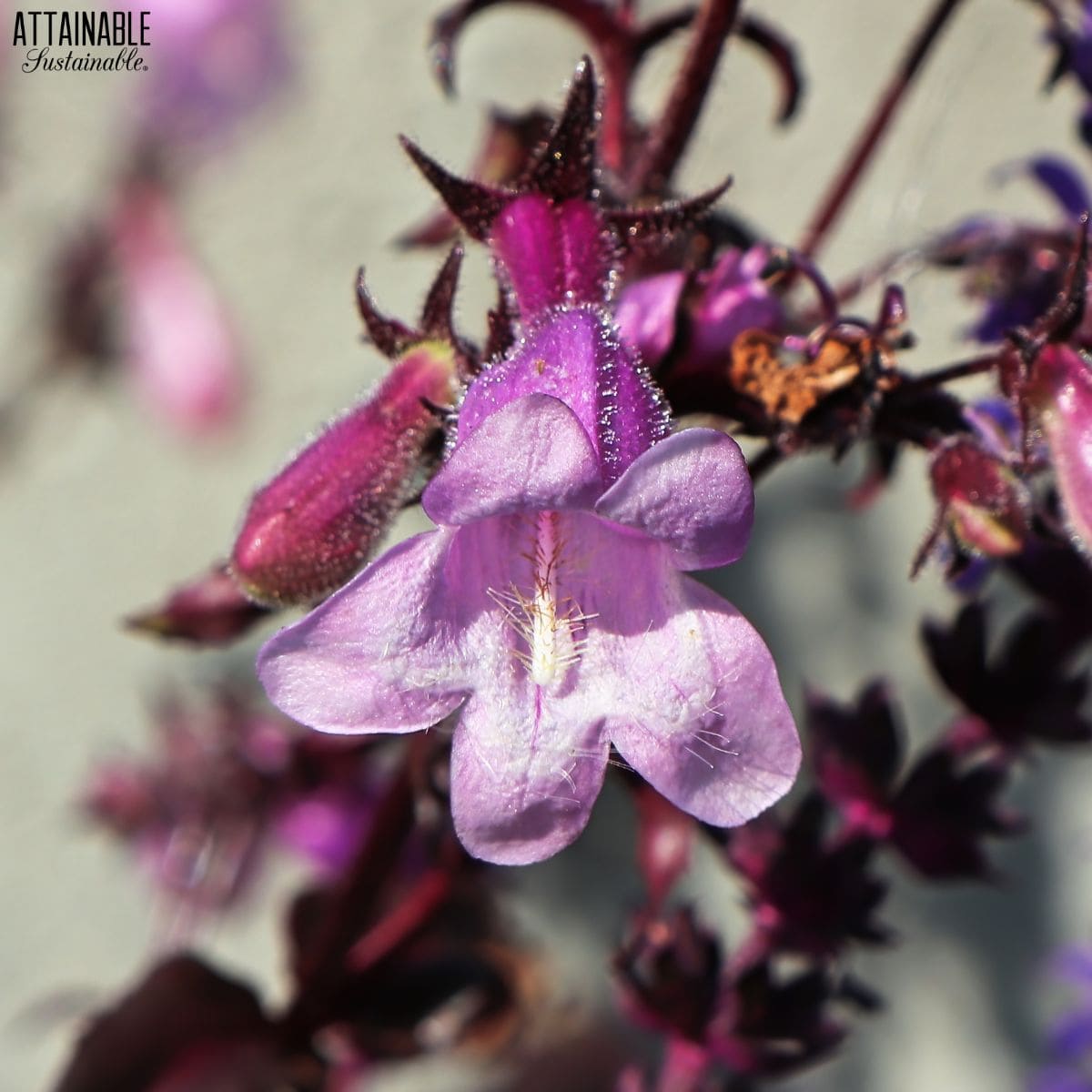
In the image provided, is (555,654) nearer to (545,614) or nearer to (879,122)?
(545,614)

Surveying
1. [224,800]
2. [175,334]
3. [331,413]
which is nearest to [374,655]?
[224,800]

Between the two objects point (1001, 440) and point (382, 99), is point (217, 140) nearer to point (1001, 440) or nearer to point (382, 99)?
point (382, 99)

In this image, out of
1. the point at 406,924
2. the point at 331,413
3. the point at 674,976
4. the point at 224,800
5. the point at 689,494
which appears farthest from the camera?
the point at 331,413

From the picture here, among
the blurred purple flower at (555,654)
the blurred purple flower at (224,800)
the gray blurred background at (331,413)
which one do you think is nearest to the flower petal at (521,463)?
the blurred purple flower at (555,654)

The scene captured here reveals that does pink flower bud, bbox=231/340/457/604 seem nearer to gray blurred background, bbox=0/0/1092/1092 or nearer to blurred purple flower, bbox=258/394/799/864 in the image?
blurred purple flower, bbox=258/394/799/864

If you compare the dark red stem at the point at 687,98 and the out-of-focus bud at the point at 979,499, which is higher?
the dark red stem at the point at 687,98

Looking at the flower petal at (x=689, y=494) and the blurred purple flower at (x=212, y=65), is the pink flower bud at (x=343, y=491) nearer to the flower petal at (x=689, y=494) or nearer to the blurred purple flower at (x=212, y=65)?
the flower petal at (x=689, y=494)
